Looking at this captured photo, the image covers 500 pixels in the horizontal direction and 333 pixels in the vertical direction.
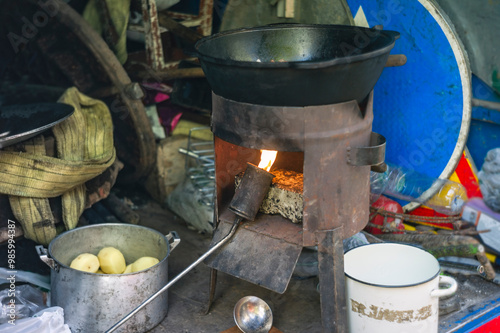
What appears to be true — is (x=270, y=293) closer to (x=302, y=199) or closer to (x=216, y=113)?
(x=302, y=199)

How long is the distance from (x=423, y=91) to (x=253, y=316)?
64.5 inches

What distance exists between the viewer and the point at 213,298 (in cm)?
298

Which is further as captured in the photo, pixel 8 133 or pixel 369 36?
pixel 8 133

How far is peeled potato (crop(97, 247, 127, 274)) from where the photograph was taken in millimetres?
2943

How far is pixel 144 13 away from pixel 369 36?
1.76m

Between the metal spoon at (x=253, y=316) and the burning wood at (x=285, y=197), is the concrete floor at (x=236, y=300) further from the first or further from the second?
the burning wood at (x=285, y=197)

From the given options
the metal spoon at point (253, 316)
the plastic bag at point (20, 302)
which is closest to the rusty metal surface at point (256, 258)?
the metal spoon at point (253, 316)

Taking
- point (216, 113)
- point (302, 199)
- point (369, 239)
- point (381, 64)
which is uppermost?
point (381, 64)

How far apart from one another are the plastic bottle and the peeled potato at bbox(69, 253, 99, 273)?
164 centimetres

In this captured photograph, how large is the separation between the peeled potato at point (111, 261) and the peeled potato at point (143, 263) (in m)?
0.09

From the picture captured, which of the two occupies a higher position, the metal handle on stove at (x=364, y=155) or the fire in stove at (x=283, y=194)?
the metal handle on stove at (x=364, y=155)

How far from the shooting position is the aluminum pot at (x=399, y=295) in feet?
7.81

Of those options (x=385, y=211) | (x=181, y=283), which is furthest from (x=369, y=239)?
(x=181, y=283)

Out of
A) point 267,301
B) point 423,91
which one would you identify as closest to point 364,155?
point 267,301
